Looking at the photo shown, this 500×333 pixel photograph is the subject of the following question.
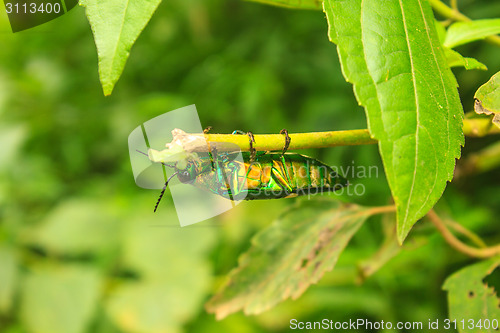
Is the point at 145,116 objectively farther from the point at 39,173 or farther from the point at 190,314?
the point at 190,314

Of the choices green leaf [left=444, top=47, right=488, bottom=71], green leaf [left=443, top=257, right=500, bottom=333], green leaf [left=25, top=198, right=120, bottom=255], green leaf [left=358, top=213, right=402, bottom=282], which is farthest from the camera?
green leaf [left=25, top=198, right=120, bottom=255]

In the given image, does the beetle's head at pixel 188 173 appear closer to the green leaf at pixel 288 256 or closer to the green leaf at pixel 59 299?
the green leaf at pixel 288 256

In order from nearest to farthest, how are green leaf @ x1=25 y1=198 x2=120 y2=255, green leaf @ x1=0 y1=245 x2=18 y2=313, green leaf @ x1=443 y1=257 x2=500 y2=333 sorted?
green leaf @ x1=443 y1=257 x2=500 y2=333 < green leaf @ x1=0 y1=245 x2=18 y2=313 < green leaf @ x1=25 y1=198 x2=120 y2=255

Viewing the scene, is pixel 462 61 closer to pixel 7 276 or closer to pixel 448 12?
pixel 448 12

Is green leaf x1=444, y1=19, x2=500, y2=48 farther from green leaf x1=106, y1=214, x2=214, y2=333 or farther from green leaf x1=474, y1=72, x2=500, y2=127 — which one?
green leaf x1=106, y1=214, x2=214, y2=333

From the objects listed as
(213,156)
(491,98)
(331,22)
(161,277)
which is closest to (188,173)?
(213,156)

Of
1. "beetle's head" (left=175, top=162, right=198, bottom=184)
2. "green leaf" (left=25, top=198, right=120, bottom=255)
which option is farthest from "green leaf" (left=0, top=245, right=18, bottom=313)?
"beetle's head" (left=175, top=162, right=198, bottom=184)
